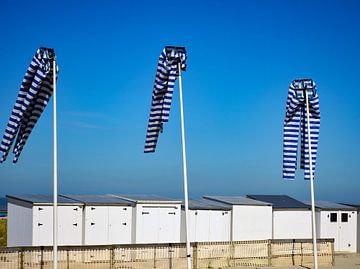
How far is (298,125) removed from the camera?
2205 centimetres

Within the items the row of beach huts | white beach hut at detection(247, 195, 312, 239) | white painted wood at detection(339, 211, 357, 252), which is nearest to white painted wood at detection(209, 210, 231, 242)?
the row of beach huts

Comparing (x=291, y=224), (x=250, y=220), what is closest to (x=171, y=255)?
(x=250, y=220)

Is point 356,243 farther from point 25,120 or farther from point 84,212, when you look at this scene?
point 25,120

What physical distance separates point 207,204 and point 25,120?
14.5m

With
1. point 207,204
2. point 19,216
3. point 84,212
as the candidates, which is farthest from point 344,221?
point 19,216

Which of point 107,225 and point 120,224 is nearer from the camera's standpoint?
point 107,225

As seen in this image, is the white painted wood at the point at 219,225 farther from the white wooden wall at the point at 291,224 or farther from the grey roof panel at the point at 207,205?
the white wooden wall at the point at 291,224

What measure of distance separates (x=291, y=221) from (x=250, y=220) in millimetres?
2484

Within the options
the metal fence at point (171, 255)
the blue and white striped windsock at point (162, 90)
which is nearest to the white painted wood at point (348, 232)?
the metal fence at point (171, 255)

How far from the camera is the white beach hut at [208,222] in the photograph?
28.6 metres

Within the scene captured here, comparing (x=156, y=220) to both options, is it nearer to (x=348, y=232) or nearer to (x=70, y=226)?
(x=70, y=226)

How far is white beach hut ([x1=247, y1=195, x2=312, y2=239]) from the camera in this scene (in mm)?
31188

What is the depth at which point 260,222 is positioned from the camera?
30.5 meters

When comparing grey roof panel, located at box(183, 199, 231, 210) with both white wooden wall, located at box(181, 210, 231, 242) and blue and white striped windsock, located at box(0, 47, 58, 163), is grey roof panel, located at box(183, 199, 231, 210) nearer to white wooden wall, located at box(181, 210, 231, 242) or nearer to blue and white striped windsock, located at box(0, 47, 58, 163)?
white wooden wall, located at box(181, 210, 231, 242)
